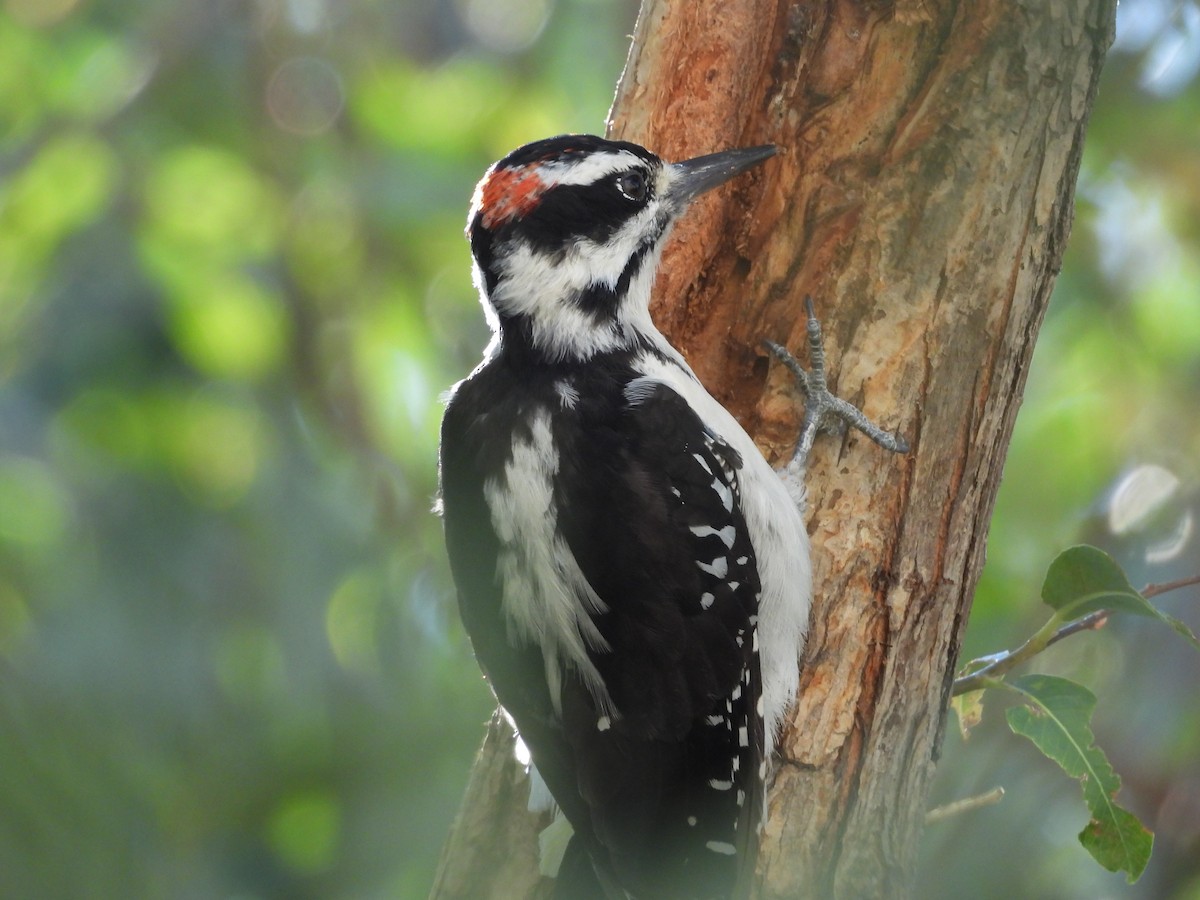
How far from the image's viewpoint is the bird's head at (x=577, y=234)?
277 cm

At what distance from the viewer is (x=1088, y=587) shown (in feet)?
8.09

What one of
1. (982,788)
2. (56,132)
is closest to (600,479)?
(982,788)

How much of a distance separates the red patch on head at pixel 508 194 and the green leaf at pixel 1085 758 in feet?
4.67

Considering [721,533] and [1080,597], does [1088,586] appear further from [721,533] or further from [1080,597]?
[721,533]

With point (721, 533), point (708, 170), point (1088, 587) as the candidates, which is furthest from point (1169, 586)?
point (708, 170)

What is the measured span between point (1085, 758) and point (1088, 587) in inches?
12.7

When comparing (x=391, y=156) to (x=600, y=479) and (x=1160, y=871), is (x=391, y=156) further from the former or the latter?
(x=1160, y=871)

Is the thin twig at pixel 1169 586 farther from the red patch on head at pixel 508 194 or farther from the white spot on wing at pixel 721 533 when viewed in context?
the red patch on head at pixel 508 194

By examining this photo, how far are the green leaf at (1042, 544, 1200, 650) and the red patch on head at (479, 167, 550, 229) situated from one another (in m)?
1.33

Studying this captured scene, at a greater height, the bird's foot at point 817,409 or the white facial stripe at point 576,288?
the white facial stripe at point 576,288

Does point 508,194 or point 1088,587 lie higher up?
point 508,194

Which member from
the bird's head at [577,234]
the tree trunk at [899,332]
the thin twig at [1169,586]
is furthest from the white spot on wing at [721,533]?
the thin twig at [1169,586]

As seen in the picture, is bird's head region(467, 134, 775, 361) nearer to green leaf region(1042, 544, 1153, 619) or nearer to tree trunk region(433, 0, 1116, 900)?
tree trunk region(433, 0, 1116, 900)

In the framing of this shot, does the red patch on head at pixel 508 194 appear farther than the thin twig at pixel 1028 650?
Yes
